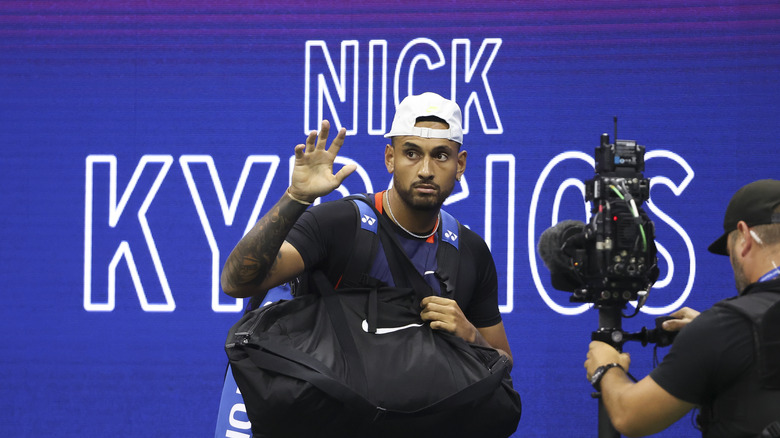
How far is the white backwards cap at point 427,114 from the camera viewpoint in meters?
2.56

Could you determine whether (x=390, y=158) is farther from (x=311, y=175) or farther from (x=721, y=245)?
(x=721, y=245)

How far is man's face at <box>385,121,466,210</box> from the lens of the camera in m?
2.52

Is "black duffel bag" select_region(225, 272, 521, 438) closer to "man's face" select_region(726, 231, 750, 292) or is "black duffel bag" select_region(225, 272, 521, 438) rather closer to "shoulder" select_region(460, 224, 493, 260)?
"shoulder" select_region(460, 224, 493, 260)

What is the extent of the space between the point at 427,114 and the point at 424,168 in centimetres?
16

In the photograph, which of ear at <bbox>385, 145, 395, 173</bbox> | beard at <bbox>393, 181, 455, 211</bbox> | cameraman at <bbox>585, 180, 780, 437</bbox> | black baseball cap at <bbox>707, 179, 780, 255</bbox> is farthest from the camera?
ear at <bbox>385, 145, 395, 173</bbox>

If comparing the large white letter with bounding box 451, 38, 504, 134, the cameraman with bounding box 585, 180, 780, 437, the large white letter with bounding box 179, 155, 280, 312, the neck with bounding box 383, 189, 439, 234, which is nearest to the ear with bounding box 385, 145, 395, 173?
the neck with bounding box 383, 189, 439, 234

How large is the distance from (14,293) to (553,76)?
2.67 m

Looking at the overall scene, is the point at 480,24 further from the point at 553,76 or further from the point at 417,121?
the point at 417,121

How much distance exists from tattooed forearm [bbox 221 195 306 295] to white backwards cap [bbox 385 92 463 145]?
1.64ft

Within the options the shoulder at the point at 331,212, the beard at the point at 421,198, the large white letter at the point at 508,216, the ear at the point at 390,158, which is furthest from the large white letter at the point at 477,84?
the shoulder at the point at 331,212

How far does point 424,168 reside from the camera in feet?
8.29

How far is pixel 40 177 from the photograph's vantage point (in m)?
4.11

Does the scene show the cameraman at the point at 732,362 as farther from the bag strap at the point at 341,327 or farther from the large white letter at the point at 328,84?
the large white letter at the point at 328,84

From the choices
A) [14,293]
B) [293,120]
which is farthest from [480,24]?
[14,293]
